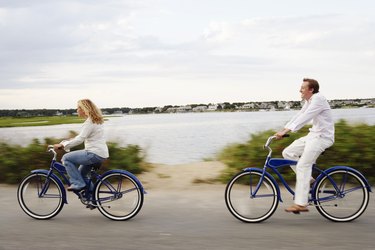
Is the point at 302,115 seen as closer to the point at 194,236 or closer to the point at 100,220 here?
the point at 194,236

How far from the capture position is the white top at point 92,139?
6957 mm

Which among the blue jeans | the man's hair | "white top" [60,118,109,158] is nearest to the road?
the blue jeans

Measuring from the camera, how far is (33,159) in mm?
10047

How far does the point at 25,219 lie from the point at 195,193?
311 cm

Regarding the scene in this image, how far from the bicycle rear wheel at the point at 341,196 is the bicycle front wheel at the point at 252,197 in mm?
666

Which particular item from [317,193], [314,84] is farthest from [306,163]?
[314,84]

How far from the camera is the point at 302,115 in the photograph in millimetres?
6609

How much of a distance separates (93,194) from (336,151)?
476 cm

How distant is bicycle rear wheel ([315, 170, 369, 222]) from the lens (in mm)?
6719

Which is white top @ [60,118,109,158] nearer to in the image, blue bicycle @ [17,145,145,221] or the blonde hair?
the blonde hair

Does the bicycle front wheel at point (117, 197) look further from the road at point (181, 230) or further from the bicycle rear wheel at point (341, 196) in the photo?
the bicycle rear wheel at point (341, 196)

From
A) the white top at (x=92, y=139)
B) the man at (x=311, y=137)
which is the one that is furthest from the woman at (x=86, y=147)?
the man at (x=311, y=137)

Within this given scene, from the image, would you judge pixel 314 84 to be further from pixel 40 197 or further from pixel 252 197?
pixel 40 197

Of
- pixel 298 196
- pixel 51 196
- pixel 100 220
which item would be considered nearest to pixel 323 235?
pixel 298 196
